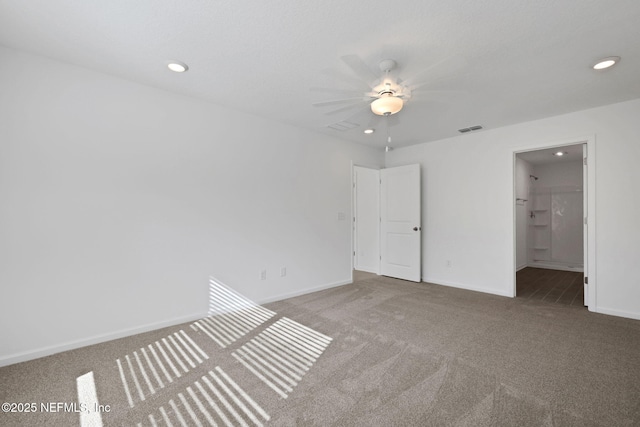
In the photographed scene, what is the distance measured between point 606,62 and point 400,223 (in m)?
3.29

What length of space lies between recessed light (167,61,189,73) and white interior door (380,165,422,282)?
12.4ft

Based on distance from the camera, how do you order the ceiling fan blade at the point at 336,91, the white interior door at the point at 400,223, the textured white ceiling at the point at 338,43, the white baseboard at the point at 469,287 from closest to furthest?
the textured white ceiling at the point at 338,43, the ceiling fan blade at the point at 336,91, the white baseboard at the point at 469,287, the white interior door at the point at 400,223

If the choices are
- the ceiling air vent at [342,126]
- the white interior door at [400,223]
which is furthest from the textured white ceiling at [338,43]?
the white interior door at [400,223]

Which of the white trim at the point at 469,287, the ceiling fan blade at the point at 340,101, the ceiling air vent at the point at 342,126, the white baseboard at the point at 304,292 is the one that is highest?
the ceiling air vent at the point at 342,126

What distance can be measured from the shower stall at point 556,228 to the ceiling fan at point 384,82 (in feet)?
18.9

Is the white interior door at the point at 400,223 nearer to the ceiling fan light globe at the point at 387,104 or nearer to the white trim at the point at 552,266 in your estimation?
the ceiling fan light globe at the point at 387,104

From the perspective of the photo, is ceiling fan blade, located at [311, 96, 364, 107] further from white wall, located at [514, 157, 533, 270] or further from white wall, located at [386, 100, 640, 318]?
white wall, located at [514, 157, 533, 270]

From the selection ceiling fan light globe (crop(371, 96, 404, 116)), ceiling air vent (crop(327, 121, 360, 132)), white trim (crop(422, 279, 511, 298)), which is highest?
ceiling air vent (crop(327, 121, 360, 132))

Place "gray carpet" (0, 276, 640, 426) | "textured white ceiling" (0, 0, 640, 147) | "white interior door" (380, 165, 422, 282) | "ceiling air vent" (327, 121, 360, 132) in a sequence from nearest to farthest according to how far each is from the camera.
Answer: "gray carpet" (0, 276, 640, 426), "textured white ceiling" (0, 0, 640, 147), "ceiling air vent" (327, 121, 360, 132), "white interior door" (380, 165, 422, 282)

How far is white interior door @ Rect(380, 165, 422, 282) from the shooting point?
4910 millimetres

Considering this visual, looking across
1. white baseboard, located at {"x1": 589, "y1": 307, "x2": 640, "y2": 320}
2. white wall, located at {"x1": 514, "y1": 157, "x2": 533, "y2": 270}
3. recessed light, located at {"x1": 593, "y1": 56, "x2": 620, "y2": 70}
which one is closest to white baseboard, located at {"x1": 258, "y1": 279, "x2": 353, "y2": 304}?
white baseboard, located at {"x1": 589, "y1": 307, "x2": 640, "y2": 320}

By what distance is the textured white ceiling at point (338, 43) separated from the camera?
70.1 inches

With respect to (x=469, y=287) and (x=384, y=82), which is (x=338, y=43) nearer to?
(x=384, y=82)

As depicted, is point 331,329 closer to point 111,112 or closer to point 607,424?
point 607,424
